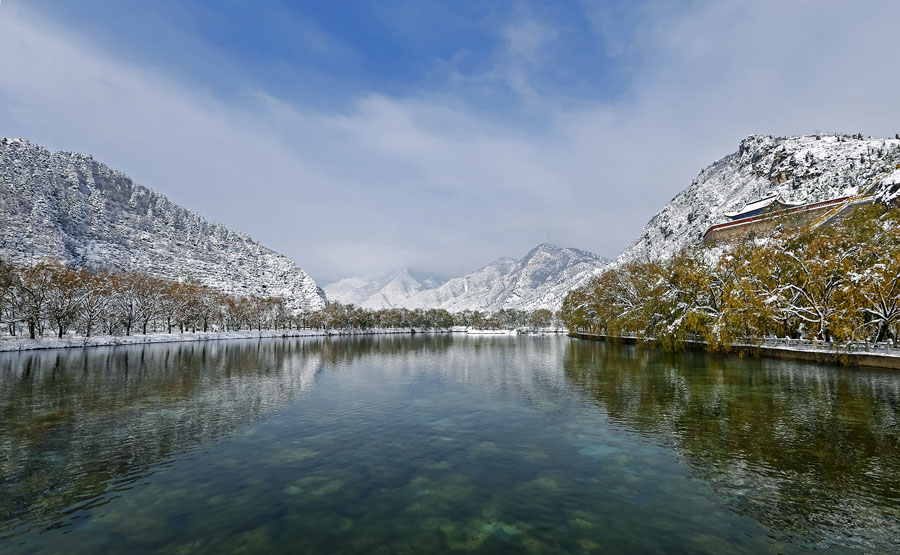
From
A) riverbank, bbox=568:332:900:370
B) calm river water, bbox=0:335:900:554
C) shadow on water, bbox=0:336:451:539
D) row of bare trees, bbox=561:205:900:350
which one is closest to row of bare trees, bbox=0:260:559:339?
shadow on water, bbox=0:336:451:539

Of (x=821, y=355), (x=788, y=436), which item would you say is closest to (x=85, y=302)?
(x=788, y=436)

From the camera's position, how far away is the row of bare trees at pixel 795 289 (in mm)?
43688

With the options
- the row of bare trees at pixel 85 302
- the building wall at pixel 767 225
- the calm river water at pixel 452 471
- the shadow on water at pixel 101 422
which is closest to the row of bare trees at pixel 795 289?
the building wall at pixel 767 225

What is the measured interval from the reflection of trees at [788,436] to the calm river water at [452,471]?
119mm

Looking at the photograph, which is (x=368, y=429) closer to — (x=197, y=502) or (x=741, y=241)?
(x=197, y=502)

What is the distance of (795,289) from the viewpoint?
5222cm

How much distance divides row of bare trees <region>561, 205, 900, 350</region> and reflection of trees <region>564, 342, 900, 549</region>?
8.98 m

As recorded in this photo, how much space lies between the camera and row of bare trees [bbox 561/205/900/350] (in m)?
43.7

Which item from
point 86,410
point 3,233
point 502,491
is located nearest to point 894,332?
point 502,491

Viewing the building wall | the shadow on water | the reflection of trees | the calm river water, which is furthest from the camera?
the building wall

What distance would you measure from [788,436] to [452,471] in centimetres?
1715

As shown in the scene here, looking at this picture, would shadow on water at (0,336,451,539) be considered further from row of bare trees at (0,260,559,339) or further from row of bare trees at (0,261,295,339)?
row of bare trees at (0,260,559,339)

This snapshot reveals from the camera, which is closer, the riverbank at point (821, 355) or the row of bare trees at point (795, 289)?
the row of bare trees at point (795, 289)

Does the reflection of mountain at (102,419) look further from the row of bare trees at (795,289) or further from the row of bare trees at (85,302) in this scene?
the row of bare trees at (795,289)
